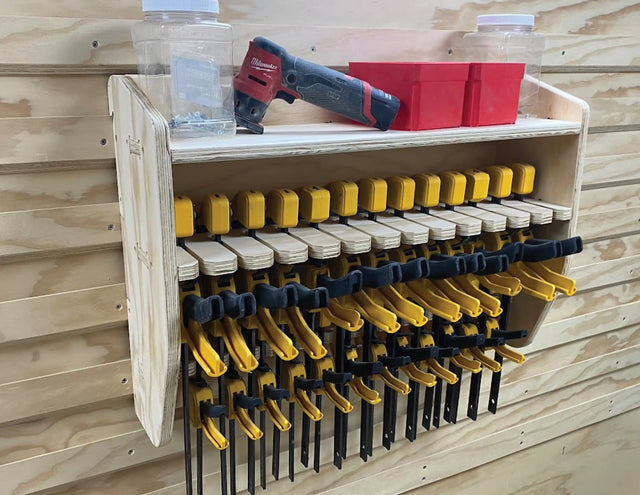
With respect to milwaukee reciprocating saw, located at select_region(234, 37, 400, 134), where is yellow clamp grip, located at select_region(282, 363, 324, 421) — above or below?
below

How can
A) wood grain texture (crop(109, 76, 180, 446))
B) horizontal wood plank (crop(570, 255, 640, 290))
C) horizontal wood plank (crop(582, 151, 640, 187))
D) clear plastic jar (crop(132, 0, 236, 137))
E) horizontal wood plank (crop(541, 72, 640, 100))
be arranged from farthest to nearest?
horizontal wood plank (crop(570, 255, 640, 290)), horizontal wood plank (crop(582, 151, 640, 187)), horizontal wood plank (crop(541, 72, 640, 100)), clear plastic jar (crop(132, 0, 236, 137)), wood grain texture (crop(109, 76, 180, 446))

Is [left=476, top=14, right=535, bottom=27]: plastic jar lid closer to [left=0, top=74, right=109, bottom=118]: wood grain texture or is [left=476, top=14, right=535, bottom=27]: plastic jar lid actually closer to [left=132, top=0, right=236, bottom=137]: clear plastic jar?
[left=132, top=0, right=236, bottom=137]: clear plastic jar

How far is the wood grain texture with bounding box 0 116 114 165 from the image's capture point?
1.03 meters

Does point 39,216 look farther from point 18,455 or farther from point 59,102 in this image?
point 18,455

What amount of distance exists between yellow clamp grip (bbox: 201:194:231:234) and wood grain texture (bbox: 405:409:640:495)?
106 centimetres

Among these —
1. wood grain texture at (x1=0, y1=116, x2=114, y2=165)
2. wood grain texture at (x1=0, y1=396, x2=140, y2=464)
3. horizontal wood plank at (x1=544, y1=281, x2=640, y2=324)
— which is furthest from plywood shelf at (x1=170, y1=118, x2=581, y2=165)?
horizontal wood plank at (x1=544, y1=281, x2=640, y2=324)

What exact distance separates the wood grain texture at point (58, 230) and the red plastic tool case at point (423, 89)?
0.53 m

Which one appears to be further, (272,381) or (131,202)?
(272,381)

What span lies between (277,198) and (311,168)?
7.3 inches

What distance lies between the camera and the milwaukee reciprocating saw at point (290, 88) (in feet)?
3.42

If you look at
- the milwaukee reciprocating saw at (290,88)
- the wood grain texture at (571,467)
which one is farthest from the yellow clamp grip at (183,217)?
the wood grain texture at (571,467)

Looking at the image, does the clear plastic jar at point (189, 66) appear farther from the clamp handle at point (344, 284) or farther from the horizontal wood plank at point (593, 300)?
the horizontal wood plank at point (593, 300)

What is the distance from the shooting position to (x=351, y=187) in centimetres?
119

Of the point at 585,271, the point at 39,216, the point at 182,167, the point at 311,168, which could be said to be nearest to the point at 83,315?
the point at 39,216
